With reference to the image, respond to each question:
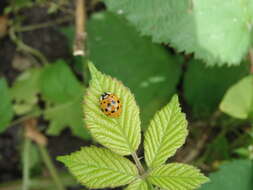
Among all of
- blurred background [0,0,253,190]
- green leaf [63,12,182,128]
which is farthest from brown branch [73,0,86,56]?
green leaf [63,12,182,128]

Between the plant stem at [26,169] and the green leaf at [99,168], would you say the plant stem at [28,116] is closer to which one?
the plant stem at [26,169]

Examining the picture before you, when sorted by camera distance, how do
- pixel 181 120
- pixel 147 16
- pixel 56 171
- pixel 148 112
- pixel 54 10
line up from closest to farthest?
pixel 181 120
pixel 147 16
pixel 148 112
pixel 56 171
pixel 54 10

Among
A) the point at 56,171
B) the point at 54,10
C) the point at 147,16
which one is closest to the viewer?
the point at 147,16

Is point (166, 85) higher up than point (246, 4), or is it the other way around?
point (246, 4)

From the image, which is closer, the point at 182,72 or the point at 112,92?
the point at 112,92

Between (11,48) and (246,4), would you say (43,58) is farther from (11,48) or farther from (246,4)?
(246,4)

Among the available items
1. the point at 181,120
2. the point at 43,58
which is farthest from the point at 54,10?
the point at 181,120

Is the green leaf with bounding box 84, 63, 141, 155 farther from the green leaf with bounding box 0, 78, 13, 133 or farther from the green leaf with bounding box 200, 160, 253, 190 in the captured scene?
the green leaf with bounding box 0, 78, 13, 133

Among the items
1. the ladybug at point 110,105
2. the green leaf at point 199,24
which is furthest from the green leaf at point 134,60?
the ladybug at point 110,105
